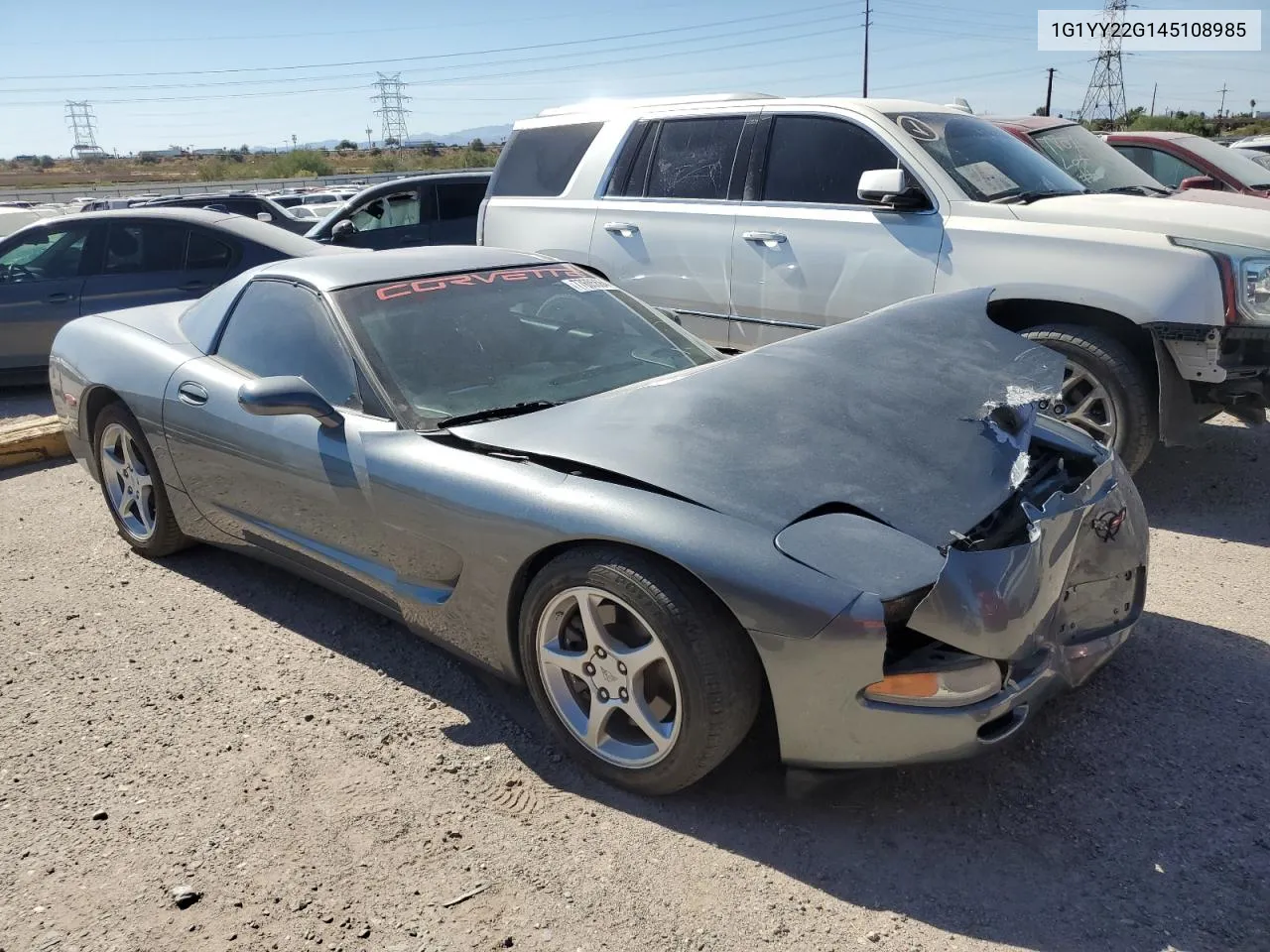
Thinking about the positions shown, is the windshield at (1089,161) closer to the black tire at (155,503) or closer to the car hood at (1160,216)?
the car hood at (1160,216)

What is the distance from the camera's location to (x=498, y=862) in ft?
8.46

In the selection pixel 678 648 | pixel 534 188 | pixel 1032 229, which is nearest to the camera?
pixel 678 648

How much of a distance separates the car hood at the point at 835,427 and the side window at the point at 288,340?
0.69m

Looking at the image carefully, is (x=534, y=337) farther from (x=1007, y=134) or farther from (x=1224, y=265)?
(x=1007, y=134)

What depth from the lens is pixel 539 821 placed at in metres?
2.73

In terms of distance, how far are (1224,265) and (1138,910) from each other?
10.8 feet

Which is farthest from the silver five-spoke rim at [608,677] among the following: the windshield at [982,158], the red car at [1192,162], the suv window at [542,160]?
the red car at [1192,162]

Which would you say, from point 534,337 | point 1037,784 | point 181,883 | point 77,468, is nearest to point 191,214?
point 77,468

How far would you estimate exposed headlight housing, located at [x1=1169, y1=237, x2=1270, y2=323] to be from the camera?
4.57 metres

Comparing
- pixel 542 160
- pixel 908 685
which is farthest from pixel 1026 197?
pixel 908 685

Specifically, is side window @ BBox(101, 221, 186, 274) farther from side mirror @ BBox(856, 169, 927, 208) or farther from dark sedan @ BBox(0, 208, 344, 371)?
side mirror @ BBox(856, 169, 927, 208)

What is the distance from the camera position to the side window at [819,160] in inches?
223

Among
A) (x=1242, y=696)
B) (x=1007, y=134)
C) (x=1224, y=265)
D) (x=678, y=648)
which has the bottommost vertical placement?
(x=1242, y=696)

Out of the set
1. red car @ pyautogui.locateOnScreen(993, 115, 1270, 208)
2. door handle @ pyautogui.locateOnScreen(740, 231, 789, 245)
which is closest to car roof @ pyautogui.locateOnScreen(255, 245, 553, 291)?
door handle @ pyautogui.locateOnScreen(740, 231, 789, 245)
